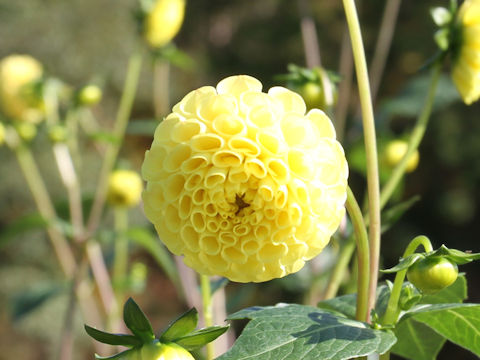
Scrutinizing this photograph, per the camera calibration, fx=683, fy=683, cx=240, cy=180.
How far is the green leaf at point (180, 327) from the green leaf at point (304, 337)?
26mm

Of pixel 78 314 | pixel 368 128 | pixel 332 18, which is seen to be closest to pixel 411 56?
pixel 332 18

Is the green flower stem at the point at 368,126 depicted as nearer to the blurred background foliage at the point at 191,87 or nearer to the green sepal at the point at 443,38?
the green sepal at the point at 443,38

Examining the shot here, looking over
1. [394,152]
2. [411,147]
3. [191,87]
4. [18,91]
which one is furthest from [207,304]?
[191,87]

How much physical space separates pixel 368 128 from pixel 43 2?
1.75 metres

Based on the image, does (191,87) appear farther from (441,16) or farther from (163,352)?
(163,352)

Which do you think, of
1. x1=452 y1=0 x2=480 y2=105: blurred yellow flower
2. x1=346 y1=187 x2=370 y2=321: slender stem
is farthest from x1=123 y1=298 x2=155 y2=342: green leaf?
x1=452 y1=0 x2=480 y2=105: blurred yellow flower

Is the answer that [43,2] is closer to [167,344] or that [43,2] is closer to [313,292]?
[313,292]

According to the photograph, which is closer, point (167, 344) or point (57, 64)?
point (167, 344)

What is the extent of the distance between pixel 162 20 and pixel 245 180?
0.53 metres

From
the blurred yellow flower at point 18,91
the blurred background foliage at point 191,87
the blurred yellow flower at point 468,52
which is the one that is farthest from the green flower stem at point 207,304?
the blurred background foliage at point 191,87

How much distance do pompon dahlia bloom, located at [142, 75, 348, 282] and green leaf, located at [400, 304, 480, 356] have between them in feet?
0.26

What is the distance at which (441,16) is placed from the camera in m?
0.50

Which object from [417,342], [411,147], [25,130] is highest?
[25,130]

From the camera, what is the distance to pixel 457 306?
0.35 meters
